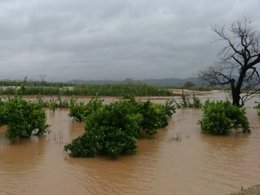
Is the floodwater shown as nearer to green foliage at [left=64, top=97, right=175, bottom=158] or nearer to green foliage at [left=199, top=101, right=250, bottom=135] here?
green foliage at [left=64, top=97, right=175, bottom=158]

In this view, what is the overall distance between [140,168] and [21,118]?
390 cm

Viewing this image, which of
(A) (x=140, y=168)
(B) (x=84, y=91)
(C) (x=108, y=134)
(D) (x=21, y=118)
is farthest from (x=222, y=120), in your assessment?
(B) (x=84, y=91)

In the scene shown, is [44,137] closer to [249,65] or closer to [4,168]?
[4,168]

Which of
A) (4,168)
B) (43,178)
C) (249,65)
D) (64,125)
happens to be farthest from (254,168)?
(249,65)

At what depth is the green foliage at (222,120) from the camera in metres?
13.2

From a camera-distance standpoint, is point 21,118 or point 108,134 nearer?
point 108,134

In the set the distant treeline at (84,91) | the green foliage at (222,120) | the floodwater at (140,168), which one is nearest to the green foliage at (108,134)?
the floodwater at (140,168)

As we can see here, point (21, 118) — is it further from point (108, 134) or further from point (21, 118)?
point (108, 134)

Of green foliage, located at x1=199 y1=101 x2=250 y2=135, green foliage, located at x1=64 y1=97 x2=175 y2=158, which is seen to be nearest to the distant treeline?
green foliage, located at x1=199 y1=101 x2=250 y2=135

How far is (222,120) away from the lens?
13.2 m

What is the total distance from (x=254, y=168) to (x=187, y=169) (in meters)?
1.45

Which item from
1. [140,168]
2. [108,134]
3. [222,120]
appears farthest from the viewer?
[222,120]

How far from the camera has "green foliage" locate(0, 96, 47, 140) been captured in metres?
10.8

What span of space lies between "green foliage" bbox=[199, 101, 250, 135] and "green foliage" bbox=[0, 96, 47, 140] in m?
5.16
